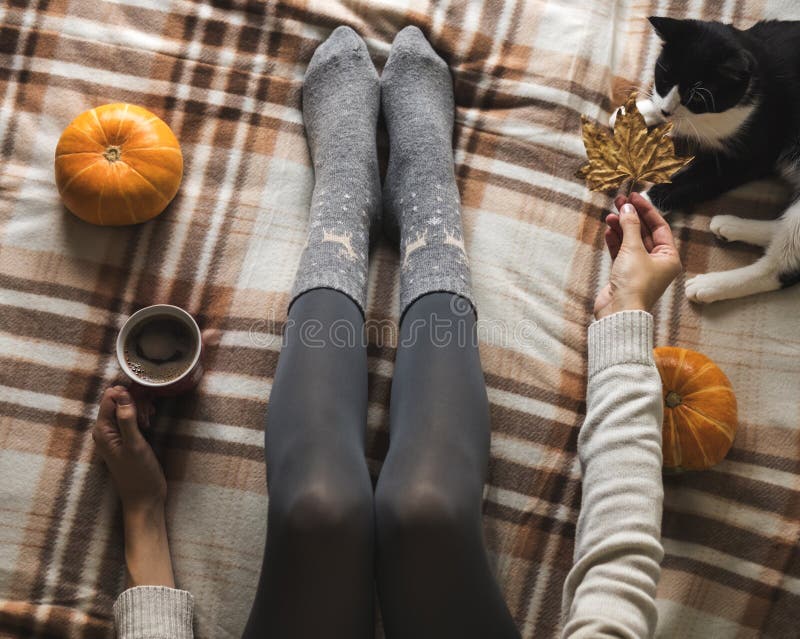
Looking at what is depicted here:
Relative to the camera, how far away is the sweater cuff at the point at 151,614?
916 millimetres

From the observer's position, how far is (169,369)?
1.01 metres

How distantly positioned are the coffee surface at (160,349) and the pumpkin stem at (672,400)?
673 millimetres

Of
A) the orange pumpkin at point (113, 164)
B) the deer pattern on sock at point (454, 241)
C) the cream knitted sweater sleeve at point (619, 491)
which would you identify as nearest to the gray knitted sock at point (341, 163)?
the deer pattern on sock at point (454, 241)

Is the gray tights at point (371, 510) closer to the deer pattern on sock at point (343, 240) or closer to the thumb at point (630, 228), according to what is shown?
the deer pattern on sock at point (343, 240)

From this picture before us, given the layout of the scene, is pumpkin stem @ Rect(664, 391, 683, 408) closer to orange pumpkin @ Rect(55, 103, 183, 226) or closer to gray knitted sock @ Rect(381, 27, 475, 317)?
gray knitted sock @ Rect(381, 27, 475, 317)

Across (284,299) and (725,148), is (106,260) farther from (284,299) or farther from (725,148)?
(725,148)

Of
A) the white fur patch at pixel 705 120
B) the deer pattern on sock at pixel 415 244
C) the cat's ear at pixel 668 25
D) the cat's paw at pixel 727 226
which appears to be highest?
the cat's ear at pixel 668 25

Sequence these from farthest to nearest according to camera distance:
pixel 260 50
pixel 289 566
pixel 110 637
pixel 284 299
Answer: pixel 260 50 < pixel 284 299 < pixel 110 637 < pixel 289 566

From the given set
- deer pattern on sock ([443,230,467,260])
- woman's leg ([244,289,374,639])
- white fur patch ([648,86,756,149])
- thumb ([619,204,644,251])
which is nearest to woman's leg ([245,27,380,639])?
woman's leg ([244,289,374,639])

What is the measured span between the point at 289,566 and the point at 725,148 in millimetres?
912

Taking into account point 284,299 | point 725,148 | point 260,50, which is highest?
point 260,50

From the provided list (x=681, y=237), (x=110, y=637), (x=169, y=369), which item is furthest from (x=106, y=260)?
(x=681, y=237)

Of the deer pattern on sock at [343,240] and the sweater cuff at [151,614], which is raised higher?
the deer pattern on sock at [343,240]

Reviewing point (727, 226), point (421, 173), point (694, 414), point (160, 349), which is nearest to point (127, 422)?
point (160, 349)
